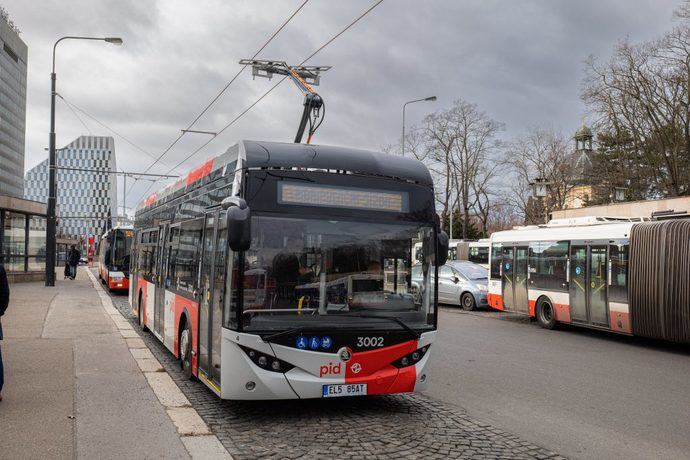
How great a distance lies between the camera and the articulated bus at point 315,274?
6.43m

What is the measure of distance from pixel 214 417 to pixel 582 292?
10.5 m

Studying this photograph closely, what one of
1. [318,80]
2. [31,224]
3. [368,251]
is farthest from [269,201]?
[31,224]

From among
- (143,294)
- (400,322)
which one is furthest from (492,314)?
(400,322)

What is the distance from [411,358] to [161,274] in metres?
5.43

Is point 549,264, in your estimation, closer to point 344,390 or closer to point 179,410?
point 344,390

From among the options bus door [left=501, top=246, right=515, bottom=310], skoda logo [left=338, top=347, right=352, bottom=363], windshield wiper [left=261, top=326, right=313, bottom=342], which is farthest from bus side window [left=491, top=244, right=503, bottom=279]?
windshield wiper [left=261, top=326, right=313, bottom=342]

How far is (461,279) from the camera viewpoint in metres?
22.3

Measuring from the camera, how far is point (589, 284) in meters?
14.8

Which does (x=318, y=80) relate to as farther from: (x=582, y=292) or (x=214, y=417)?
(x=214, y=417)

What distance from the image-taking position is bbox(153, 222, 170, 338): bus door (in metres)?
10.6

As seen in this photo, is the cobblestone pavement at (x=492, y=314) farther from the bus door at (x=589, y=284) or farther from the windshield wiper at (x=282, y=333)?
→ the windshield wiper at (x=282, y=333)

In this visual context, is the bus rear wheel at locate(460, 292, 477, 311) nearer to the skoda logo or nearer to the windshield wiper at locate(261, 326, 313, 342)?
the skoda logo

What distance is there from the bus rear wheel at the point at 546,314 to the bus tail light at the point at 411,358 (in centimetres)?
986

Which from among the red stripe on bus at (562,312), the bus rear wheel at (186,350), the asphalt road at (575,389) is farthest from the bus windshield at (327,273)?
the red stripe on bus at (562,312)
